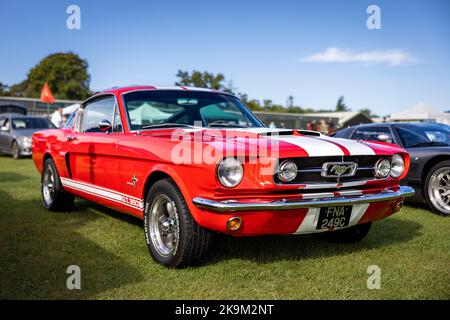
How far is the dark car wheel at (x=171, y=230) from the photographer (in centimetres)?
330

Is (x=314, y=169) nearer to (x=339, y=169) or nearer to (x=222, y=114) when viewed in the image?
(x=339, y=169)

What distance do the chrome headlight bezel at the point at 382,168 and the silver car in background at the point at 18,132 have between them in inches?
499

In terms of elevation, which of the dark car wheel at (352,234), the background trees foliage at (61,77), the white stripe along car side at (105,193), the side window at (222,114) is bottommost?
the dark car wheel at (352,234)

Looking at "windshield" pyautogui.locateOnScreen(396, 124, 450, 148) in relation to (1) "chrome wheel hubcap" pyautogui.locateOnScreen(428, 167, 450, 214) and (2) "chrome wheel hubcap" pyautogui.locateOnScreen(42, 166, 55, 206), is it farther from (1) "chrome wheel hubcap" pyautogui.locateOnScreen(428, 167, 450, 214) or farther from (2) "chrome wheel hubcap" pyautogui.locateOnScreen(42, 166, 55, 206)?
(2) "chrome wheel hubcap" pyautogui.locateOnScreen(42, 166, 55, 206)

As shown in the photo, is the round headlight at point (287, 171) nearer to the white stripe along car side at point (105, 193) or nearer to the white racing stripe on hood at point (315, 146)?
the white racing stripe on hood at point (315, 146)

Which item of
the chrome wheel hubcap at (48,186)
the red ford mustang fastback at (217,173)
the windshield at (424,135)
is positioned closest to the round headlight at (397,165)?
the red ford mustang fastback at (217,173)

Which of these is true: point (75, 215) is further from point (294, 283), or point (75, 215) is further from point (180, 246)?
point (294, 283)

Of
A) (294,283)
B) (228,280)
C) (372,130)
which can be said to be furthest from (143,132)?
(372,130)

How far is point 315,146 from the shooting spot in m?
3.37

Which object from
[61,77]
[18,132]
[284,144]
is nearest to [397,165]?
[284,144]

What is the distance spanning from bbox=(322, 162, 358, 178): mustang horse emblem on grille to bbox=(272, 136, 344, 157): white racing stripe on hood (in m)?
0.08
